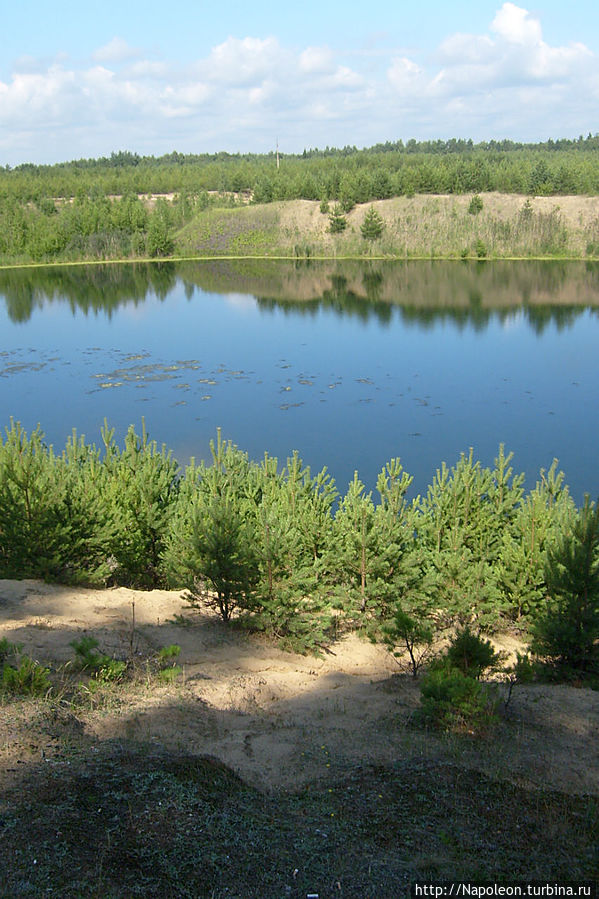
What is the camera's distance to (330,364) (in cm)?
4184

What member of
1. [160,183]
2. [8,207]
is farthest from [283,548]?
[160,183]

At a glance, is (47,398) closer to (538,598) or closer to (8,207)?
(538,598)

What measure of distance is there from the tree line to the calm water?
26.3ft

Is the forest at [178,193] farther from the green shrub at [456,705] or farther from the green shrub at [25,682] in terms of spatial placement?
the green shrub at [456,705]

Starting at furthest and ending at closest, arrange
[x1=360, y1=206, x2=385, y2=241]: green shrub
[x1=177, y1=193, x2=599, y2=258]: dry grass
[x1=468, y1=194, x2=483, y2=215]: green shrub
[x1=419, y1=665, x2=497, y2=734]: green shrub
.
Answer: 1. [x1=360, y1=206, x2=385, y2=241]: green shrub
2. [x1=468, y1=194, x2=483, y2=215]: green shrub
3. [x1=177, y1=193, x2=599, y2=258]: dry grass
4. [x1=419, y1=665, x2=497, y2=734]: green shrub

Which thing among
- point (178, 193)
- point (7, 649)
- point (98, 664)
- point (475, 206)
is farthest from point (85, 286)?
point (98, 664)

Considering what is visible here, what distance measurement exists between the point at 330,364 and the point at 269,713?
109 feet

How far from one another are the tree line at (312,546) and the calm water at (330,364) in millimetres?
8014

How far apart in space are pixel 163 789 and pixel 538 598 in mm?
9096

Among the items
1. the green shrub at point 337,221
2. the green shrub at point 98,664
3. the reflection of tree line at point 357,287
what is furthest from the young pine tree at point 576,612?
the green shrub at point 337,221

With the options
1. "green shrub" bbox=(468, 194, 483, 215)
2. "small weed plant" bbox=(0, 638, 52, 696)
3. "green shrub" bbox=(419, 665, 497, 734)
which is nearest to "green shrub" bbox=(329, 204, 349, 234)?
"green shrub" bbox=(468, 194, 483, 215)

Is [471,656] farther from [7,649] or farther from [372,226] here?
[372,226]

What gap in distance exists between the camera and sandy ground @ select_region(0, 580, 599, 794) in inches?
306

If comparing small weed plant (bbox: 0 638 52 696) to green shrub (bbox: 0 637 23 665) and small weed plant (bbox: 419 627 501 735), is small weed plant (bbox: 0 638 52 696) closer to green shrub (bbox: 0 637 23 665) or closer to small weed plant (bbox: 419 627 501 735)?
green shrub (bbox: 0 637 23 665)
